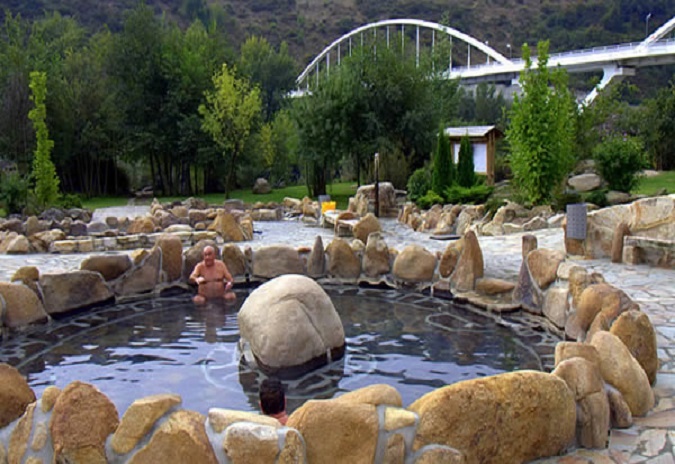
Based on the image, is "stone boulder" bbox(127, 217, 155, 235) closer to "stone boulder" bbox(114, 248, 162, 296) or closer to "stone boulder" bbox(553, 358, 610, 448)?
"stone boulder" bbox(114, 248, 162, 296)

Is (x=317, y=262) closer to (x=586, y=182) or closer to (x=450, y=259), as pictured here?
(x=450, y=259)

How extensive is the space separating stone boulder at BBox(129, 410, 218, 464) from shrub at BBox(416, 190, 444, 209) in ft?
50.8

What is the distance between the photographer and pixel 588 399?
431cm

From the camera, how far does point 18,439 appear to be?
396 cm

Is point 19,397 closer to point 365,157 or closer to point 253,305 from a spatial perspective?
point 253,305

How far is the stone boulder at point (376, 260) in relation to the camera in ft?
33.1

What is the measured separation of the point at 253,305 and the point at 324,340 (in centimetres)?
78

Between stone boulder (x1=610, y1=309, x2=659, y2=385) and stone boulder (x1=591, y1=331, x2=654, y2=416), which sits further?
stone boulder (x1=610, y1=309, x2=659, y2=385)

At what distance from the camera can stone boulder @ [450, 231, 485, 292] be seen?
898 centimetres

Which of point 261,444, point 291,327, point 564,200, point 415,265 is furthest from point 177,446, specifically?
point 564,200

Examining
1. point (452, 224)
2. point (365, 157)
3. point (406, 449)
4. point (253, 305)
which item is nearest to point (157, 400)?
point (406, 449)

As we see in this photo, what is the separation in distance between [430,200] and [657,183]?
8157 millimetres

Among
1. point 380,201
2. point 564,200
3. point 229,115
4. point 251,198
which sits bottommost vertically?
point 251,198

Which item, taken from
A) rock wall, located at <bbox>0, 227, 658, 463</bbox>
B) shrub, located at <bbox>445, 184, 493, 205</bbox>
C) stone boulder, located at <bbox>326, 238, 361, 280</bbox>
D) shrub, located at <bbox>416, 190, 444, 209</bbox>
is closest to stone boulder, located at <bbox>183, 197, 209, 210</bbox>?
Answer: shrub, located at <bbox>416, 190, 444, 209</bbox>
